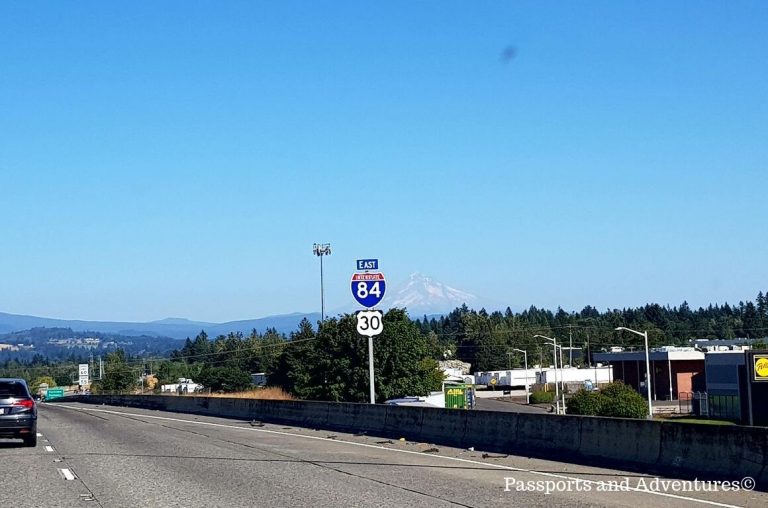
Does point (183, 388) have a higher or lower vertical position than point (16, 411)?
lower

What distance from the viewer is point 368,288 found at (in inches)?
1110

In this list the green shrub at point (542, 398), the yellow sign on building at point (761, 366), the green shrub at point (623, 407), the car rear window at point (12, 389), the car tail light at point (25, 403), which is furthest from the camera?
the green shrub at point (542, 398)

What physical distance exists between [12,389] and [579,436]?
13.0 m

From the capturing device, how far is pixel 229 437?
27.8 m

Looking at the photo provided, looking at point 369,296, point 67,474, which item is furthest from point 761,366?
point 67,474

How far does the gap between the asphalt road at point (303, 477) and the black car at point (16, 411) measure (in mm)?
541

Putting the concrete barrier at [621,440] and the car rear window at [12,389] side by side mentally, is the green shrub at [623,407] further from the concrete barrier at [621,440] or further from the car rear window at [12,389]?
the car rear window at [12,389]

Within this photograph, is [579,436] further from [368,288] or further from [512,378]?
[512,378]

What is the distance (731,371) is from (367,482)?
227ft

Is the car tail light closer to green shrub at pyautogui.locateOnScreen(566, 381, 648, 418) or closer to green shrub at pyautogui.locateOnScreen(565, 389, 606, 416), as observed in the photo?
green shrub at pyautogui.locateOnScreen(566, 381, 648, 418)

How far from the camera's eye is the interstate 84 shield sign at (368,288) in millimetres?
28109

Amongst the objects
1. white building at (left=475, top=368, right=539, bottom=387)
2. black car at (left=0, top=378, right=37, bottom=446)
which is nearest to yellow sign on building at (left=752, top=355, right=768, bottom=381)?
black car at (left=0, top=378, right=37, bottom=446)

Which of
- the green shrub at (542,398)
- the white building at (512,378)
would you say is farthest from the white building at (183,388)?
the green shrub at (542,398)

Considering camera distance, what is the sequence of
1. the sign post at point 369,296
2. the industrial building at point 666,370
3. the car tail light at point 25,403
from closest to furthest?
the car tail light at point 25,403 → the sign post at point 369,296 → the industrial building at point 666,370
